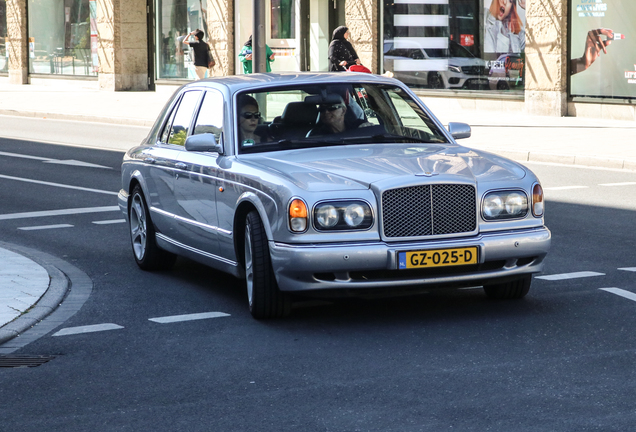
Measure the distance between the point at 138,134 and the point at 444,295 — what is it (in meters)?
15.7

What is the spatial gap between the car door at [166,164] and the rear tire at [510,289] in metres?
2.34

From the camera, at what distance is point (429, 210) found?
20.8 feet

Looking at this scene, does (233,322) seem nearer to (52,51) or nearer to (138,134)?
(138,134)

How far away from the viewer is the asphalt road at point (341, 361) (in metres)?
4.71

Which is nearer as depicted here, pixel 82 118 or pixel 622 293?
pixel 622 293

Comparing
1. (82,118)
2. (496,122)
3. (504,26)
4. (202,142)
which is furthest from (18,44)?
(202,142)

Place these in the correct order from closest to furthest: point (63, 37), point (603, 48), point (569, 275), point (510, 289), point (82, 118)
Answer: point (510, 289) → point (569, 275) → point (603, 48) → point (82, 118) → point (63, 37)

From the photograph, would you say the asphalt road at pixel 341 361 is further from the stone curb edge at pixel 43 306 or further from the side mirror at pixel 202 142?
the side mirror at pixel 202 142

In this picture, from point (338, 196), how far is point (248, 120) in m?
1.40

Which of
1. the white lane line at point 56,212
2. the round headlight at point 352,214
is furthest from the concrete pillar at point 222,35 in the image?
the round headlight at point 352,214

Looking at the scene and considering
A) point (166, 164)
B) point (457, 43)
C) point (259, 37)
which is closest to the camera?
point (166, 164)

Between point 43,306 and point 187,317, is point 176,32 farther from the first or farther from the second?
point 187,317

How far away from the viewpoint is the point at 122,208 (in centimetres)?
919

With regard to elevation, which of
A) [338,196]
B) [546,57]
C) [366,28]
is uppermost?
[366,28]
